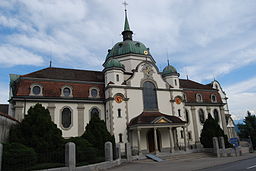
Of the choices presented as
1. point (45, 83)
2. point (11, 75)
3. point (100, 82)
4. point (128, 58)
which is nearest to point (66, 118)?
point (45, 83)

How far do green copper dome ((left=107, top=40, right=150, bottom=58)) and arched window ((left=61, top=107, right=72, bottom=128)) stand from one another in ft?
40.4

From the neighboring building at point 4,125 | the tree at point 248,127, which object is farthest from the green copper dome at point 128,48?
the tree at point 248,127

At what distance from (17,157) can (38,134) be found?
352cm

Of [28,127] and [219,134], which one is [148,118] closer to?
[219,134]

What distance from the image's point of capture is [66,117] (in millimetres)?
26359

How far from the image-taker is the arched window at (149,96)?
2946 cm

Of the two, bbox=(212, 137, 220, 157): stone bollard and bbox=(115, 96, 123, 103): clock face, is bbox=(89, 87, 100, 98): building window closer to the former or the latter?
bbox=(115, 96, 123, 103): clock face

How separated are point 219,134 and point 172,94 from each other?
8.09 metres

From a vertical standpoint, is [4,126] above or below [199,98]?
below

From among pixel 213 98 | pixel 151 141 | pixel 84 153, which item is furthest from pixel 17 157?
pixel 213 98

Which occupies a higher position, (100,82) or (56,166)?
(100,82)

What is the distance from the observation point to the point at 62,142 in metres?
16.2

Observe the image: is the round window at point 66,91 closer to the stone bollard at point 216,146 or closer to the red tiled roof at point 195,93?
the red tiled roof at point 195,93

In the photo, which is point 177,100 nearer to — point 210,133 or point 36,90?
point 210,133
